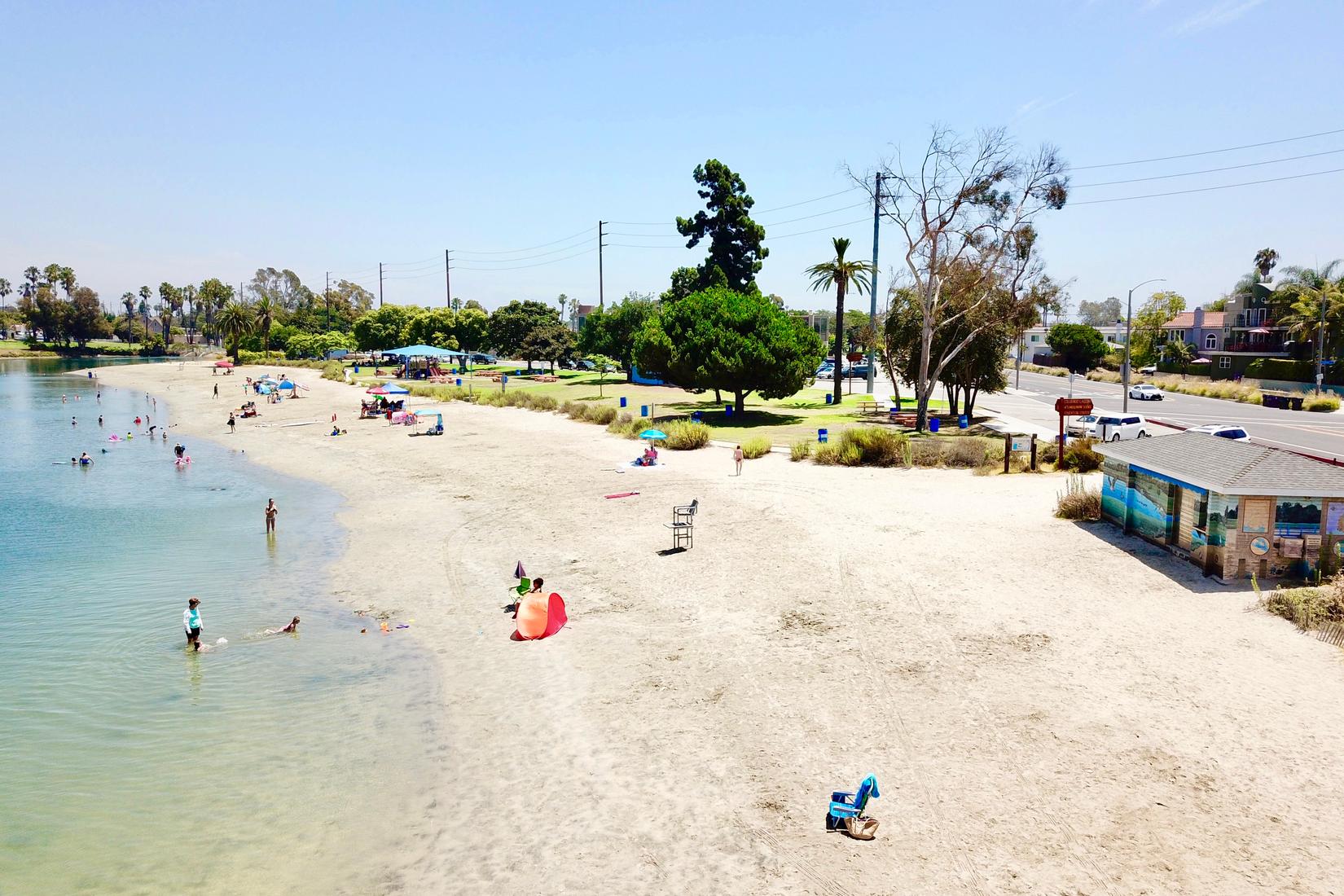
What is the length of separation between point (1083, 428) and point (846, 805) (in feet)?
116

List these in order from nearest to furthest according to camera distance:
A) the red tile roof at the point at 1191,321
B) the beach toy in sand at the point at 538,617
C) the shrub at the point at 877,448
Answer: the beach toy in sand at the point at 538,617 → the shrub at the point at 877,448 → the red tile roof at the point at 1191,321

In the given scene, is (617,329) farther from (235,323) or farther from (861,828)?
(235,323)

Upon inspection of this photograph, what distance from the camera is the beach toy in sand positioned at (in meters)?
16.2

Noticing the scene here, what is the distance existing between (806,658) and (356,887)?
824cm

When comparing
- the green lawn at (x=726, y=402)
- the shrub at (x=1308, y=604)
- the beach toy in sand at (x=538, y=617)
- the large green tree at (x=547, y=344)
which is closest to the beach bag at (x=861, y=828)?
the beach toy in sand at (x=538, y=617)

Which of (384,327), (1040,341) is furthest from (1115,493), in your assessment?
(1040,341)

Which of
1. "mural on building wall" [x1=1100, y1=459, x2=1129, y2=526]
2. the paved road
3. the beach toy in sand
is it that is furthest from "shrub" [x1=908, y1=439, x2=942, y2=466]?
the beach toy in sand

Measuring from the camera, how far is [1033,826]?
31.7 ft

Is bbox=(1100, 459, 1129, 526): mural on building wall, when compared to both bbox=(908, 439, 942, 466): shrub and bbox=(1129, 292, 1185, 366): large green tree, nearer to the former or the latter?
bbox=(908, 439, 942, 466): shrub

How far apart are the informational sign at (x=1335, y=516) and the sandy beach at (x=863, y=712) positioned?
8.80ft

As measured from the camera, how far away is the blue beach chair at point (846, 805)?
961 cm

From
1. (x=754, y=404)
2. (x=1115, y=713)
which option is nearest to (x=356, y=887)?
(x=1115, y=713)

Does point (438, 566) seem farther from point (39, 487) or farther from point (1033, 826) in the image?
point (39, 487)

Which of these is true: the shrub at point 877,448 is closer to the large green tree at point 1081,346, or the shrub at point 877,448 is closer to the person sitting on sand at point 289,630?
the person sitting on sand at point 289,630
